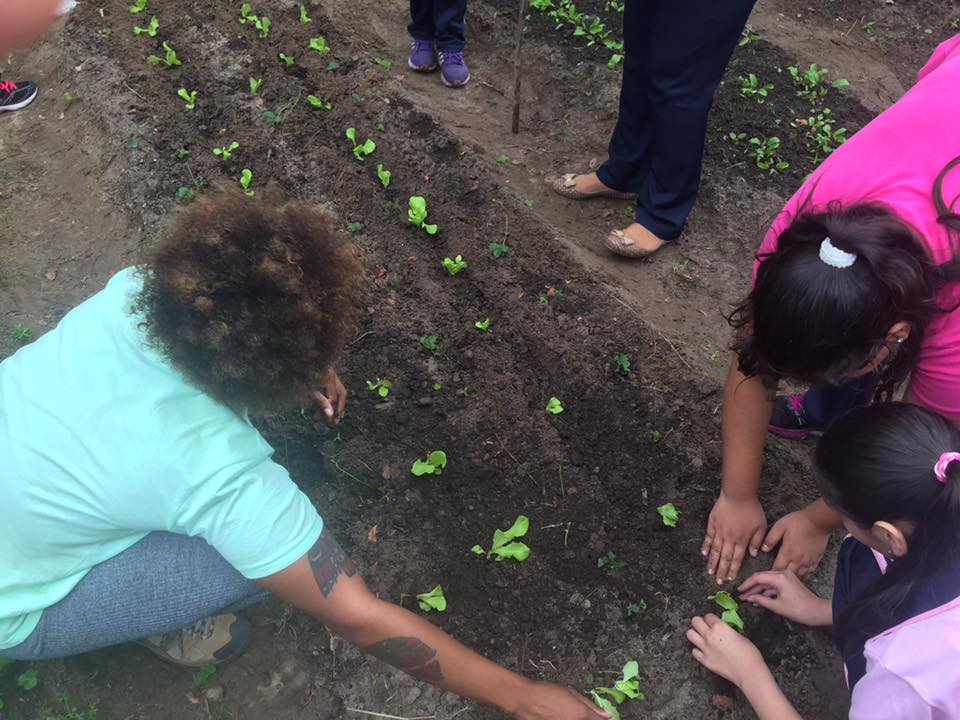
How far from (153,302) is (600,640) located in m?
1.59

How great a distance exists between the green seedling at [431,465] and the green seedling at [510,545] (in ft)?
1.00

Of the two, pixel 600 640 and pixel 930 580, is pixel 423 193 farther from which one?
pixel 930 580

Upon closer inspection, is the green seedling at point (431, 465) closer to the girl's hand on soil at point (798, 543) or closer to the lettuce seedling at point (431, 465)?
the lettuce seedling at point (431, 465)

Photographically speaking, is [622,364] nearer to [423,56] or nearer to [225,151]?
[225,151]

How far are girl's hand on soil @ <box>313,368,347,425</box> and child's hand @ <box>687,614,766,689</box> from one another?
51.2 inches

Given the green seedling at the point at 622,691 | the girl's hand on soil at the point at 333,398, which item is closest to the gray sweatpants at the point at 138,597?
the girl's hand on soil at the point at 333,398

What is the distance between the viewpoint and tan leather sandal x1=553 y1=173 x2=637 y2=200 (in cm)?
330

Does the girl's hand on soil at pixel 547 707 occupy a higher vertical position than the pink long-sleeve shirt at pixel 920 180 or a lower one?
lower

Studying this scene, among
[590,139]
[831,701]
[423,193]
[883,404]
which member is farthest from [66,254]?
[831,701]

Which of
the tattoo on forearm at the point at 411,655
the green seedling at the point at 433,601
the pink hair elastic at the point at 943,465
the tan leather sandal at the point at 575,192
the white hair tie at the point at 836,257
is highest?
the white hair tie at the point at 836,257

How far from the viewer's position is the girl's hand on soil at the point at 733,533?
2027mm

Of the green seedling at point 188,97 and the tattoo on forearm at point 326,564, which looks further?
the green seedling at point 188,97

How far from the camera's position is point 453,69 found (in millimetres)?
3920

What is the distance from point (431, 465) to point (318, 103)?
2.25 meters
